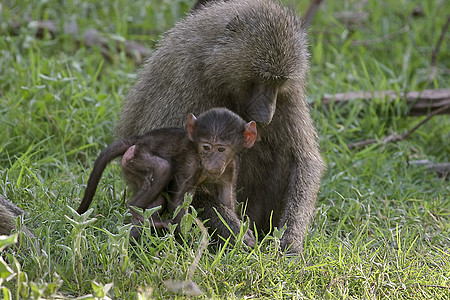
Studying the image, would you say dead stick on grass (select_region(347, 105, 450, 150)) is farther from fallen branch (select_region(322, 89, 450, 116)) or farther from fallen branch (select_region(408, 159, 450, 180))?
fallen branch (select_region(408, 159, 450, 180))

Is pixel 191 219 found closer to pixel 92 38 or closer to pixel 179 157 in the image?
pixel 179 157

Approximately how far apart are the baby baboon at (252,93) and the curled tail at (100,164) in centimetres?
38

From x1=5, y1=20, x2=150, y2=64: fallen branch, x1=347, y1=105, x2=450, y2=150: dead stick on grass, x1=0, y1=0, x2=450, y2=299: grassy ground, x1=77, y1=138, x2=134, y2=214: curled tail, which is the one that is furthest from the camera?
x1=5, y1=20, x2=150, y2=64: fallen branch

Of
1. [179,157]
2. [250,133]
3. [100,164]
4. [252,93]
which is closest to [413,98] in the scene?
[252,93]

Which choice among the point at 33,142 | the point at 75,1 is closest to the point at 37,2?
the point at 75,1

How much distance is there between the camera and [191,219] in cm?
347

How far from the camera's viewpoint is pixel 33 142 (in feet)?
16.3

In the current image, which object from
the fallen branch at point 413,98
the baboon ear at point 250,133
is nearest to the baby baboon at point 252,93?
the baboon ear at point 250,133

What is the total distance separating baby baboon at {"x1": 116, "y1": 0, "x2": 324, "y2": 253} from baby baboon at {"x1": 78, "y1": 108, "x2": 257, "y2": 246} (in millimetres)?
221

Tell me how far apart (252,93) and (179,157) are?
0.53 m

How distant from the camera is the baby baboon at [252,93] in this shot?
3.96m

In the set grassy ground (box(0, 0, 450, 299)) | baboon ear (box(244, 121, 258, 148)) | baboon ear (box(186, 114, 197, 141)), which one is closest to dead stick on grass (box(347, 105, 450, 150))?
grassy ground (box(0, 0, 450, 299))

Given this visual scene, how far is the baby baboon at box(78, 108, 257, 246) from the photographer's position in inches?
145

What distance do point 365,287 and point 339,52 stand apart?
404cm
